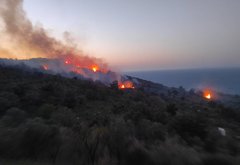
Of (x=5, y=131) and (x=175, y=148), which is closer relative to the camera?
(x=175, y=148)

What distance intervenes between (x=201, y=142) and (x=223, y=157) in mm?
1908

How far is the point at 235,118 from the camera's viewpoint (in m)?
33.1

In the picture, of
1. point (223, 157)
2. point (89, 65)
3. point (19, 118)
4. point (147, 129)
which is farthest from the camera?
point (89, 65)

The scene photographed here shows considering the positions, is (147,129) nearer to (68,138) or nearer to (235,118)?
(68,138)

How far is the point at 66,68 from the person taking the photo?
90312 millimetres

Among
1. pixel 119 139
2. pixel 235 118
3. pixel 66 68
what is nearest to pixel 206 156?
pixel 119 139

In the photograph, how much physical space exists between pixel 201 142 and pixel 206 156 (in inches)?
71.9

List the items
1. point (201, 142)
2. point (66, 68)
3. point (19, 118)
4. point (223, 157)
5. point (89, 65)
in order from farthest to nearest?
point (89, 65) → point (66, 68) → point (19, 118) → point (201, 142) → point (223, 157)

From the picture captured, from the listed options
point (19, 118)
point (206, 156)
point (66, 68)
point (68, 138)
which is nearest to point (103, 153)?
point (68, 138)

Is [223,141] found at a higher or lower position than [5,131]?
lower

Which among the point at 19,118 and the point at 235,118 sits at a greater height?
the point at 19,118

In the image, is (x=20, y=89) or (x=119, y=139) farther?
(x=20, y=89)

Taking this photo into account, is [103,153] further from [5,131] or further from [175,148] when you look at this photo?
[5,131]

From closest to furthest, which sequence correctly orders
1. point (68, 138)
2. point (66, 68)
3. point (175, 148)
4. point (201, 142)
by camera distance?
point (175, 148) < point (68, 138) < point (201, 142) < point (66, 68)
